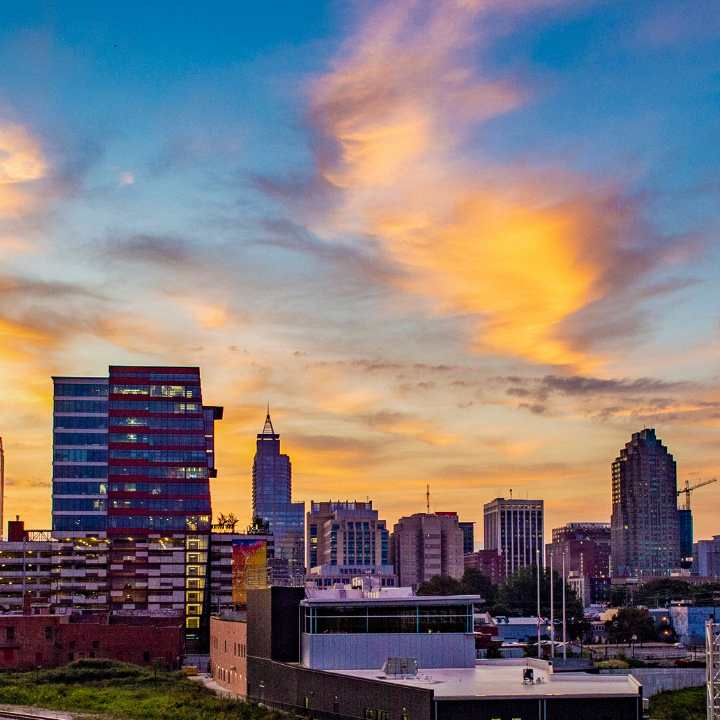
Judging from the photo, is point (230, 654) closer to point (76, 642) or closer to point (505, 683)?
point (76, 642)

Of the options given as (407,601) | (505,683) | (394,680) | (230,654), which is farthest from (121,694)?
(505,683)

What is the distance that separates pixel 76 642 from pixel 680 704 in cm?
7771

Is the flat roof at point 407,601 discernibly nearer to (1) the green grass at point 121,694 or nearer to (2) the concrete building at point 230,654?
(1) the green grass at point 121,694

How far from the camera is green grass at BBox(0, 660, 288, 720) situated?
94.4 m

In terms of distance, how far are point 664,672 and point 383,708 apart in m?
58.1

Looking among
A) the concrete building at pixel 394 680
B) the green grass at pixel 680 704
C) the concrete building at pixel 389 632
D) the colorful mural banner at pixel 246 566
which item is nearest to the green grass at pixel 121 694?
the concrete building at pixel 394 680

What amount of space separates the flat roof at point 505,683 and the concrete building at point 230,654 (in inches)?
1001

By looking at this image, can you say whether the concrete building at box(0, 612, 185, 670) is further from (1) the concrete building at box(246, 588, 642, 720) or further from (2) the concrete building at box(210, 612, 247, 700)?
(1) the concrete building at box(246, 588, 642, 720)

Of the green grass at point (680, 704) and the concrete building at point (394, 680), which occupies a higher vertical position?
the concrete building at point (394, 680)

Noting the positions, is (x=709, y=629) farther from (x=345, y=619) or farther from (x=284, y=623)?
(x=284, y=623)

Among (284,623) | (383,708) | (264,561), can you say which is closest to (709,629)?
(383,708)

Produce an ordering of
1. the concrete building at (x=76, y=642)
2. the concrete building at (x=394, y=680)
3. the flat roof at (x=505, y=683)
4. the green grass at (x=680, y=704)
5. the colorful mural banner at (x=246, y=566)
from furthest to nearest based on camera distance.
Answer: the colorful mural banner at (x=246, y=566) < the concrete building at (x=76, y=642) < the green grass at (x=680, y=704) < the flat roof at (x=505, y=683) < the concrete building at (x=394, y=680)

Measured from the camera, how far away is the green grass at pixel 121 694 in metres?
94.4

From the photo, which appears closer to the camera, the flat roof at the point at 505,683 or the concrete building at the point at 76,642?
the flat roof at the point at 505,683
